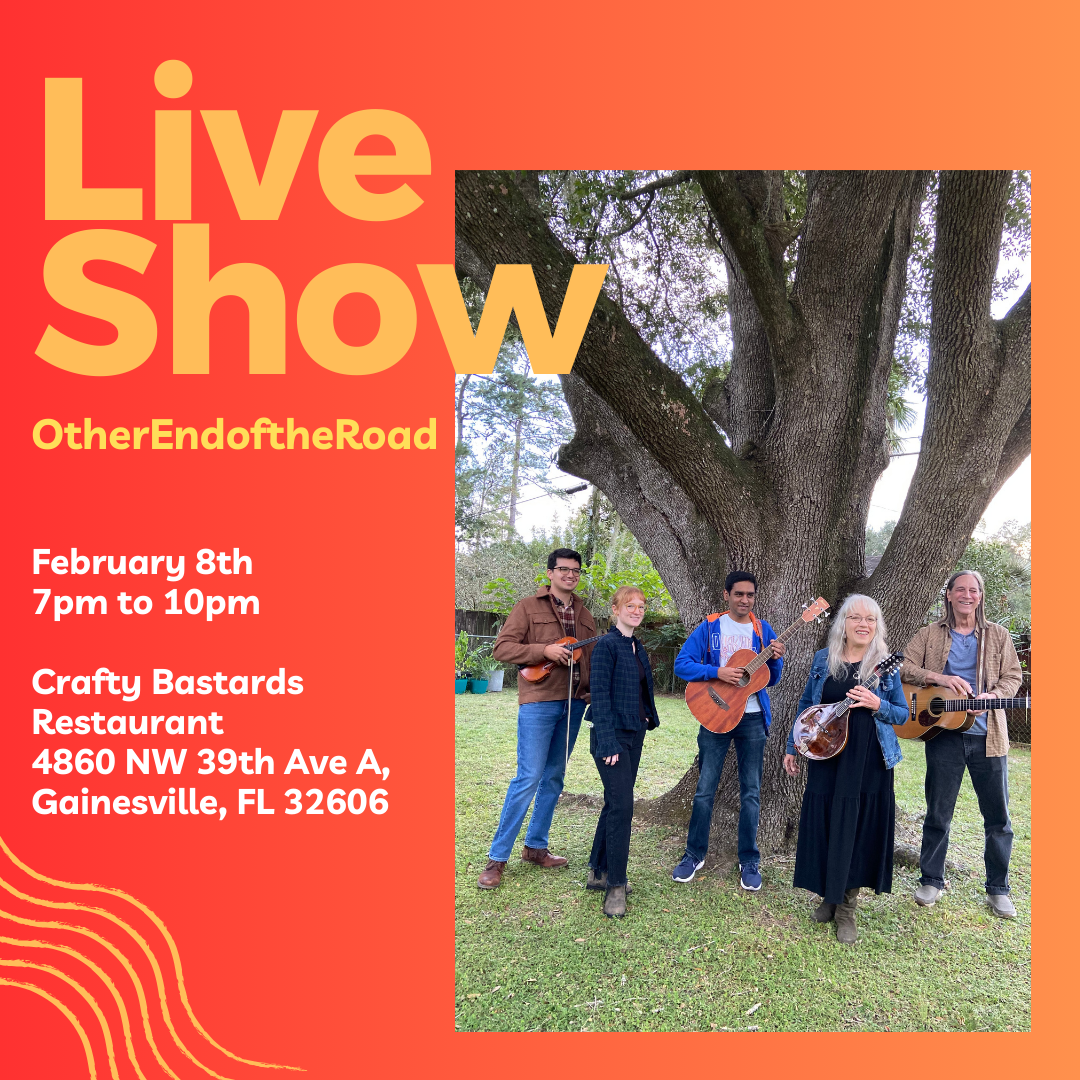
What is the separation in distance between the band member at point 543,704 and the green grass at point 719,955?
21 cm

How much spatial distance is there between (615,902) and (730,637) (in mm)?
1524

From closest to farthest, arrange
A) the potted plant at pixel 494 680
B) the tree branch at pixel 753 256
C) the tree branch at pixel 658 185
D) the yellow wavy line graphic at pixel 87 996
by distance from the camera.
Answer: the yellow wavy line graphic at pixel 87 996 < the tree branch at pixel 753 256 < the tree branch at pixel 658 185 < the potted plant at pixel 494 680

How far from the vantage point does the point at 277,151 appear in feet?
10.4

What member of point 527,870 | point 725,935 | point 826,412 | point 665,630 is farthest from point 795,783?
point 665,630

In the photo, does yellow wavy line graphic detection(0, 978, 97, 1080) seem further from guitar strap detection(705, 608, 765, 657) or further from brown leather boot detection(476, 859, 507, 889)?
guitar strap detection(705, 608, 765, 657)

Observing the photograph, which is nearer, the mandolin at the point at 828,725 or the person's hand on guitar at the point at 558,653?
the mandolin at the point at 828,725

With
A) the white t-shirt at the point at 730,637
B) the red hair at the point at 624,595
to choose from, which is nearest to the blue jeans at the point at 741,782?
the white t-shirt at the point at 730,637

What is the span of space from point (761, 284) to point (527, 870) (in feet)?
12.2

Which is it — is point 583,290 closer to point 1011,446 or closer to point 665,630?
point 1011,446

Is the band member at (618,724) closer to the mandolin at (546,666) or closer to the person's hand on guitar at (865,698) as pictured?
the mandolin at (546,666)

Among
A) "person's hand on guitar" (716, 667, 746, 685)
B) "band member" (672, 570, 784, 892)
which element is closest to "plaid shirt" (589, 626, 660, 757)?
"band member" (672, 570, 784, 892)

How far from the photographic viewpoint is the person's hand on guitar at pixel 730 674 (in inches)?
159

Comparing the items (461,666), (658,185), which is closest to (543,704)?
(658,185)

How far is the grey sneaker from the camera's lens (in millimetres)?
4098
